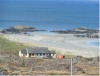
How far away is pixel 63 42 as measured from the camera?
33.8 metres

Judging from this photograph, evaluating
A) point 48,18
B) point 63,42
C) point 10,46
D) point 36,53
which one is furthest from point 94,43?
point 48,18

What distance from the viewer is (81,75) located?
20.5 m

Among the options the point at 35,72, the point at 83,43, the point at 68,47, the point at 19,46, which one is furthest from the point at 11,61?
the point at 83,43

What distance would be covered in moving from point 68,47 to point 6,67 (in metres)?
9.83

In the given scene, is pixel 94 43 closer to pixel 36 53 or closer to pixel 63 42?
pixel 63 42

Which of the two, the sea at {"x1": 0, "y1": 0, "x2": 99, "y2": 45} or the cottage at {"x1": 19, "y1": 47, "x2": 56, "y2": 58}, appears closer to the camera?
the cottage at {"x1": 19, "y1": 47, "x2": 56, "y2": 58}

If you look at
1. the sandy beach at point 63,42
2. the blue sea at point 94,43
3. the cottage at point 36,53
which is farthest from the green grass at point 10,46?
the blue sea at point 94,43

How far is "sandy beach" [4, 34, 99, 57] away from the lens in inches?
1149

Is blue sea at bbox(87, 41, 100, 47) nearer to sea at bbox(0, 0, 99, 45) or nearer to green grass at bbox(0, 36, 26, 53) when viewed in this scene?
green grass at bbox(0, 36, 26, 53)

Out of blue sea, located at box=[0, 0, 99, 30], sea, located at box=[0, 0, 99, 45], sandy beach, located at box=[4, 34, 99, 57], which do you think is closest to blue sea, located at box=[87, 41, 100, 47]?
sandy beach, located at box=[4, 34, 99, 57]

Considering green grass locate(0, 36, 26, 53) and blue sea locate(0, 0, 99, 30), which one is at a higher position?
blue sea locate(0, 0, 99, 30)

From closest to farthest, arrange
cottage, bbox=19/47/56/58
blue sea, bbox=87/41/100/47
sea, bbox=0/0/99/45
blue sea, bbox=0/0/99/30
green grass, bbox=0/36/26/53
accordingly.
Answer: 1. cottage, bbox=19/47/56/58
2. green grass, bbox=0/36/26/53
3. blue sea, bbox=87/41/100/47
4. sea, bbox=0/0/99/45
5. blue sea, bbox=0/0/99/30

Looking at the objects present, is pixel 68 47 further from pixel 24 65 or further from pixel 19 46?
pixel 24 65

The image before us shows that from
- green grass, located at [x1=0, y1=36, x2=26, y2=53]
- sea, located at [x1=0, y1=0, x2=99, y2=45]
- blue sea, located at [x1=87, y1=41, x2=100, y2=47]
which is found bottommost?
green grass, located at [x1=0, y1=36, x2=26, y2=53]
